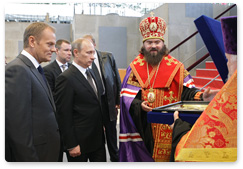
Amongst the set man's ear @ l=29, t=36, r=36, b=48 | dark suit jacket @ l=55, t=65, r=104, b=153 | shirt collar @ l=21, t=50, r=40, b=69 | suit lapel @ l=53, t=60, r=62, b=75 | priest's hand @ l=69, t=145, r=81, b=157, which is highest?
man's ear @ l=29, t=36, r=36, b=48

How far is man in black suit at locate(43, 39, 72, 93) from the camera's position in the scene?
3.20m

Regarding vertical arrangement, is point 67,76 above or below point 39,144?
above

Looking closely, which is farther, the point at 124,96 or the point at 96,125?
the point at 124,96

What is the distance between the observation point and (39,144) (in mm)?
1697

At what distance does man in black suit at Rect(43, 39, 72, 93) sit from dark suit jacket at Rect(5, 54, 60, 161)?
1415mm

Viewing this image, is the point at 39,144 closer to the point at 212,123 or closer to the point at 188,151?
the point at 188,151

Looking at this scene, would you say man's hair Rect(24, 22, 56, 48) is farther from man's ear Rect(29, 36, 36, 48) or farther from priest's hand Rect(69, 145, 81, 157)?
priest's hand Rect(69, 145, 81, 157)

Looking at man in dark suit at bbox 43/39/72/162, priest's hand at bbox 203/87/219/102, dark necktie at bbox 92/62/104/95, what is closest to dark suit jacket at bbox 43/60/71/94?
man in dark suit at bbox 43/39/72/162

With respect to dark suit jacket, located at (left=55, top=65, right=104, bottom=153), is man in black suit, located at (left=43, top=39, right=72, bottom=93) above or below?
above

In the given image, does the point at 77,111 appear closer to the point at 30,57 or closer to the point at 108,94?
the point at 30,57

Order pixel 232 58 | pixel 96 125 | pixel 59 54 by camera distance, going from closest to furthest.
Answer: pixel 232 58 → pixel 96 125 → pixel 59 54

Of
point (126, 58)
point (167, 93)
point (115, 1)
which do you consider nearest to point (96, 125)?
point (167, 93)
